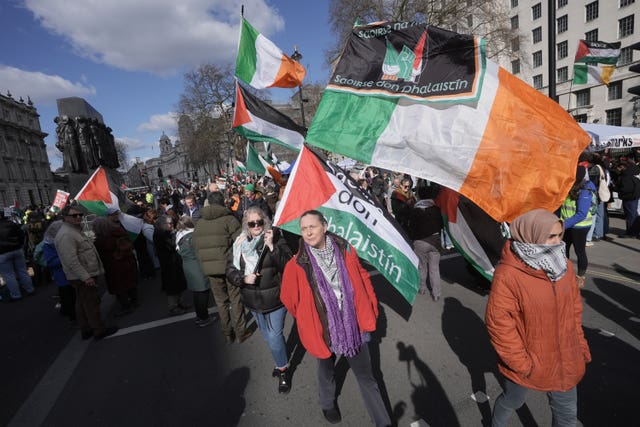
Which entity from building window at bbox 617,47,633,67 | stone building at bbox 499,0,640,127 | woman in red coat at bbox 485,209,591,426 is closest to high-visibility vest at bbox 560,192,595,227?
woman in red coat at bbox 485,209,591,426

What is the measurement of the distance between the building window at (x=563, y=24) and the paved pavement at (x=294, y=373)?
4289 cm

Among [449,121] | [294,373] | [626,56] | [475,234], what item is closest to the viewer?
[449,121]

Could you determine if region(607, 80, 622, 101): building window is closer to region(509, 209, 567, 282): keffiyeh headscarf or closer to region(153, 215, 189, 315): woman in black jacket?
region(509, 209, 567, 282): keffiyeh headscarf

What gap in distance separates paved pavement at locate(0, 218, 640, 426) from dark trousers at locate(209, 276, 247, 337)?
8.7 inches

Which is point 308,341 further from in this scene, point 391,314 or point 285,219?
point 391,314

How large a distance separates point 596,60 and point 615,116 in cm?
3287

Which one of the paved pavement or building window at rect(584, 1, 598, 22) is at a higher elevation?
building window at rect(584, 1, 598, 22)

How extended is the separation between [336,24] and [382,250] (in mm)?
20721

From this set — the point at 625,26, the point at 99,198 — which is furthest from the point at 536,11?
the point at 99,198

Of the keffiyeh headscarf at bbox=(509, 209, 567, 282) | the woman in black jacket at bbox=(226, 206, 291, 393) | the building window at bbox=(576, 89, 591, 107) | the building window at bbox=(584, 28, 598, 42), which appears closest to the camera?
the keffiyeh headscarf at bbox=(509, 209, 567, 282)

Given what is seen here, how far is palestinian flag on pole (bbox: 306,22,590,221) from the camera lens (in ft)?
7.85

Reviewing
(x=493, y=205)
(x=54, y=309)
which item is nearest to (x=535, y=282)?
(x=493, y=205)

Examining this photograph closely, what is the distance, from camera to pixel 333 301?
2232 millimetres

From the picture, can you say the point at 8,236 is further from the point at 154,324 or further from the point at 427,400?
the point at 427,400
